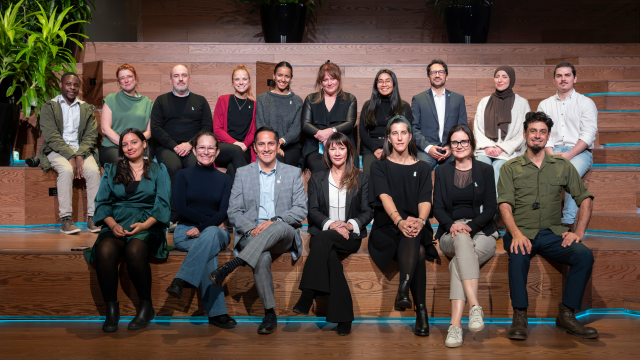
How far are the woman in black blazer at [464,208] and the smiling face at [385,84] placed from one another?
41.2 inches

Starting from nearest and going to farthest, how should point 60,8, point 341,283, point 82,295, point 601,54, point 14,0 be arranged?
1. point 341,283
2. point 82,295
3. point 14,0
4. point 60,8
5. point 601,54

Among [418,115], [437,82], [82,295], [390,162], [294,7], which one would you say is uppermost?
[294,7]

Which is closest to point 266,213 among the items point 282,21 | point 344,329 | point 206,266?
point 206,266

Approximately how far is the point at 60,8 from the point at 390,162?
3757 mm

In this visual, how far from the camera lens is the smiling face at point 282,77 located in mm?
4137

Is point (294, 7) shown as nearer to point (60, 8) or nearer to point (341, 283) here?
point (60, 8)

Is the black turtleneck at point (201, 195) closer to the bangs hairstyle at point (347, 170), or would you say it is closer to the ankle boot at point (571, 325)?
the bangs hairstyle at point (347, 170)

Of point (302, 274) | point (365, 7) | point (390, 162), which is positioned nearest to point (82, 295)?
point (302, 274)

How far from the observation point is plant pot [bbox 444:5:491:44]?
5.62 meters

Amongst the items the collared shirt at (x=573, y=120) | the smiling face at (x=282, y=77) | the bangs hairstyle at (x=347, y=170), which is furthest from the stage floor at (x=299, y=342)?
the smiling face at (x=282, y=77)

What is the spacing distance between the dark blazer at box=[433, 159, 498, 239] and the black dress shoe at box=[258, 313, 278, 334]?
3.46 feet

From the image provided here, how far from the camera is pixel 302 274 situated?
9.12 feet

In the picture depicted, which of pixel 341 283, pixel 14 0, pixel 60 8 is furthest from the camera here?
pixel 60 8

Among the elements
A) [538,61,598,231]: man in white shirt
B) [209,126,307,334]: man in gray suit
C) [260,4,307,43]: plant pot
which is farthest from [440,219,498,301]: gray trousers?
[260,4,307,43]: plant pot
